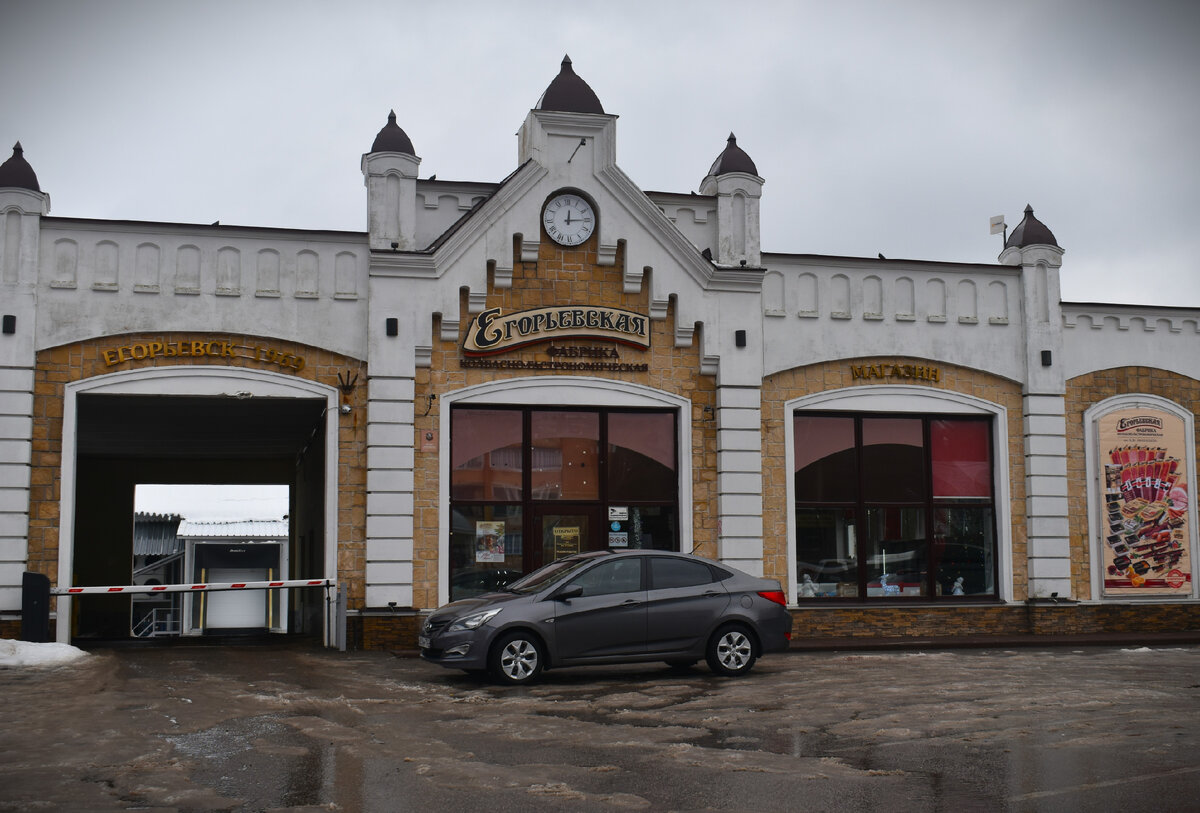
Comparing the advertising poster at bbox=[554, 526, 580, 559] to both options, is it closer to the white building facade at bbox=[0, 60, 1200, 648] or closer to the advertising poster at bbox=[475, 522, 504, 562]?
the white building facade at bbox=[0, 60, 1200, 648]

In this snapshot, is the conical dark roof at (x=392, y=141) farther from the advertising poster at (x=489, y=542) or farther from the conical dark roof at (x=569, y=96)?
the advertising poster at (x=489, y=542)

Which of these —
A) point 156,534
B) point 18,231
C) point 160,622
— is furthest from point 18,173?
point 156,534

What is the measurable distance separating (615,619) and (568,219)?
7855 mm

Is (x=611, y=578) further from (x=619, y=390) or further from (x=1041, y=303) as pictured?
(x=1041, y=303)

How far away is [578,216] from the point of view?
19.5 metres

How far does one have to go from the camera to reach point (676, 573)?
14422mm

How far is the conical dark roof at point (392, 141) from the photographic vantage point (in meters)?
19.0

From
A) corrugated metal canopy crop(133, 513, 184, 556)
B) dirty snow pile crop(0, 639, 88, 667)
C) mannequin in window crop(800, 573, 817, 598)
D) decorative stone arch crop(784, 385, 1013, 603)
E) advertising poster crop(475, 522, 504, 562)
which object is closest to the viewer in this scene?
dirty snow pile crop(0, 639, 88, 667)

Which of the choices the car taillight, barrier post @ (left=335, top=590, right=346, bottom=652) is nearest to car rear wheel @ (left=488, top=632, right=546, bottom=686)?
the car taillight

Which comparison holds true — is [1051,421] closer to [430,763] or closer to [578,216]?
[578,216]

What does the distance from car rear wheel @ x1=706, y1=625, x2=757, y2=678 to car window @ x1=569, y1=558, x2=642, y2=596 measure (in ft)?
3.77

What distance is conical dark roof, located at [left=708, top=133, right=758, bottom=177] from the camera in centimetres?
2033

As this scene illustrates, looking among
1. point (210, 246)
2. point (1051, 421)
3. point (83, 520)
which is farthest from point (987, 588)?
point (83, 520)

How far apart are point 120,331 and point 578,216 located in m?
7.16
